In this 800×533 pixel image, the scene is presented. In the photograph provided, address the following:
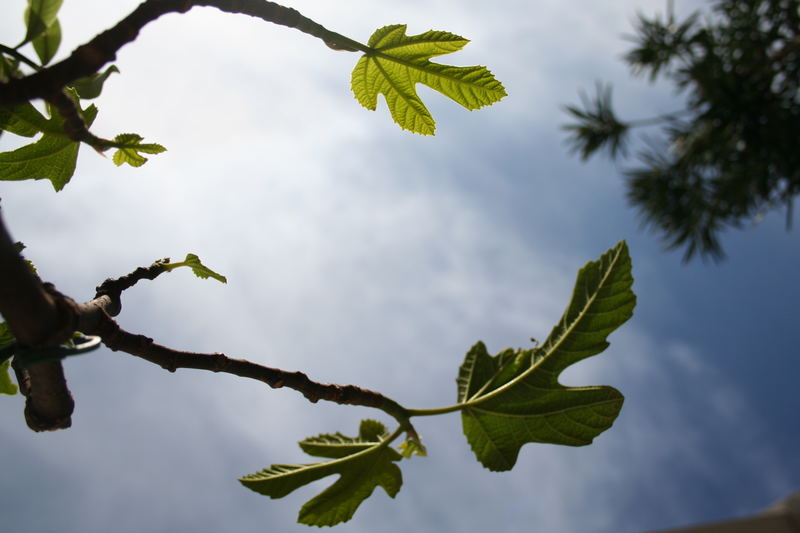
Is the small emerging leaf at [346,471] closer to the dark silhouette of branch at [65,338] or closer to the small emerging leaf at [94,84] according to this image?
the dark silhouette of branch at [65,338]

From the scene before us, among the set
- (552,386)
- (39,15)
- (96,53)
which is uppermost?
(39,15)

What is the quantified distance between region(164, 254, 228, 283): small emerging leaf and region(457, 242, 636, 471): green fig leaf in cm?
33

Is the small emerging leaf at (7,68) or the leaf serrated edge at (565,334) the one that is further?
the leaf serrated edge at (565,334)

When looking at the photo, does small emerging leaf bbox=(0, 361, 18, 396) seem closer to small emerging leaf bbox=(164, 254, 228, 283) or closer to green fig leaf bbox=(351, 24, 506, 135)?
small emerging leaf bbox=(164, 254, 228, 283)

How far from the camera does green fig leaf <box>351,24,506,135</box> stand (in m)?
0.62

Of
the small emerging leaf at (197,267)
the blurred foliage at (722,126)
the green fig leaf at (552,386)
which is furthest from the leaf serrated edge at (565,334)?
the blurred foliage at (722,126)

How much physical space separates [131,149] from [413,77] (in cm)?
32

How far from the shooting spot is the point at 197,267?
0.67 m

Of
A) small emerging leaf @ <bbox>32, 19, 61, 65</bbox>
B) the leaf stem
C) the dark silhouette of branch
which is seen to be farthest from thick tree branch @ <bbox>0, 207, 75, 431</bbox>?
the leaf stem

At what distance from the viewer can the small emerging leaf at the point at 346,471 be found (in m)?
0.67

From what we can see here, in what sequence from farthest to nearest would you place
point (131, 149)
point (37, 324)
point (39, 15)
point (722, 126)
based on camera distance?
point (722, 126) → point (131, 149) → point (39, 15) → point (37, 324)

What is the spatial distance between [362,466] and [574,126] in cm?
533

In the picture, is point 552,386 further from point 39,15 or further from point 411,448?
point 39,15

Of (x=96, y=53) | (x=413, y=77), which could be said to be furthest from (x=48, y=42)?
(x=413, y=77)
